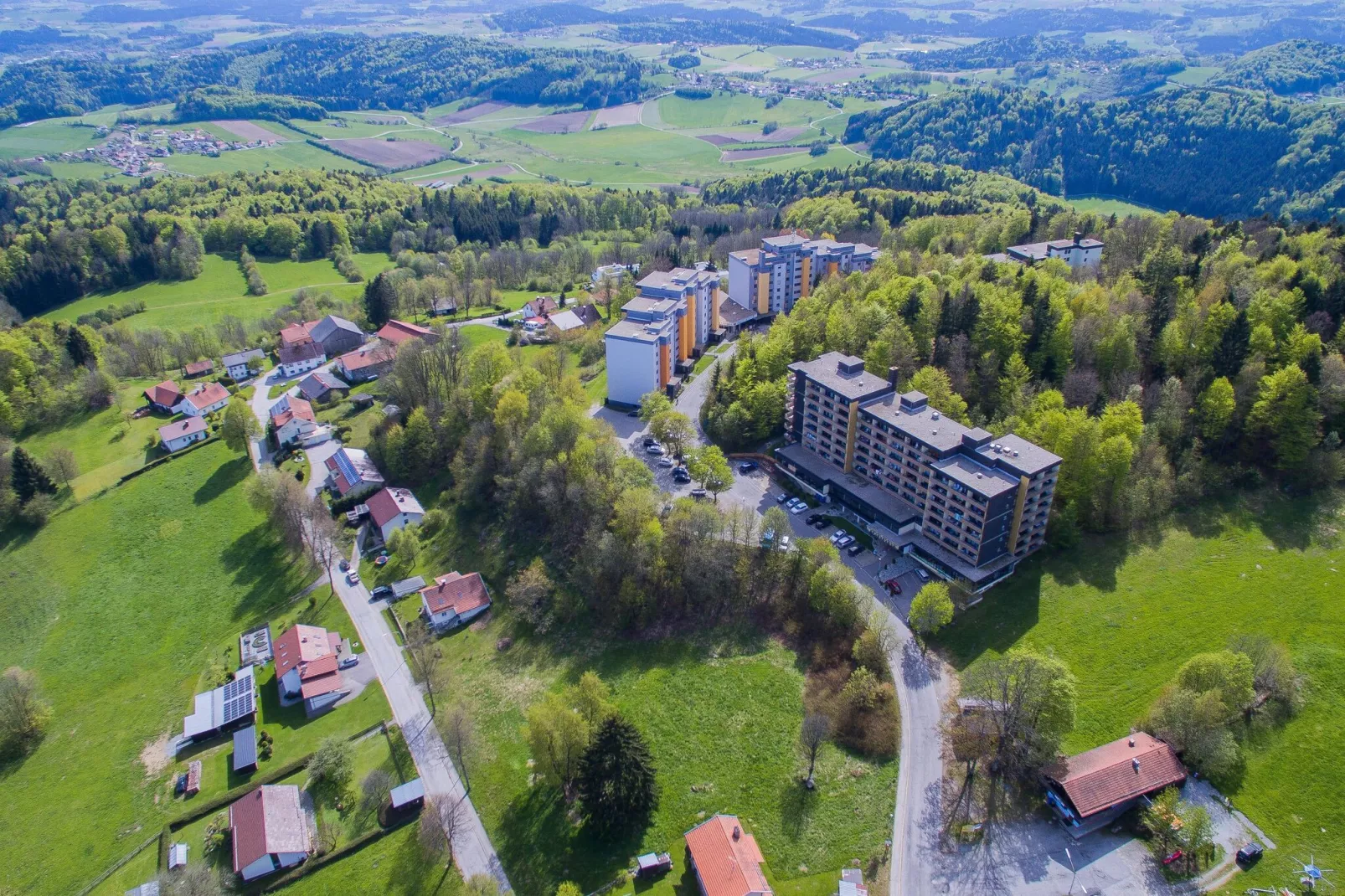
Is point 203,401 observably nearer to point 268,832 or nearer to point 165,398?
point 165,398

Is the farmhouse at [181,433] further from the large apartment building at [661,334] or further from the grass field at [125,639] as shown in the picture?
the large apartment building at [661,334]

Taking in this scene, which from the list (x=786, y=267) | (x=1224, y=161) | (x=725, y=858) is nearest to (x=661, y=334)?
(x=786, y=267)

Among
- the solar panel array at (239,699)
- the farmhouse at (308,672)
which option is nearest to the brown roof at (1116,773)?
the farmhouse at (308,672)

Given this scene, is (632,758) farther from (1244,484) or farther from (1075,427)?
(1244,484)

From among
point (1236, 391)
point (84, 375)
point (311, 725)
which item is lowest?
point (311, 725)

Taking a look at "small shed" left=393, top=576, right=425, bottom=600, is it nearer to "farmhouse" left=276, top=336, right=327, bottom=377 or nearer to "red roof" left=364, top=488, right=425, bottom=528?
"red roof" left=364, top=488, right=425, bottom=528

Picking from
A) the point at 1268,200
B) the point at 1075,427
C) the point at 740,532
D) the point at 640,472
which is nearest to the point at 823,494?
the point at 740,532

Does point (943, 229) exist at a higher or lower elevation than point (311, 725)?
higher
